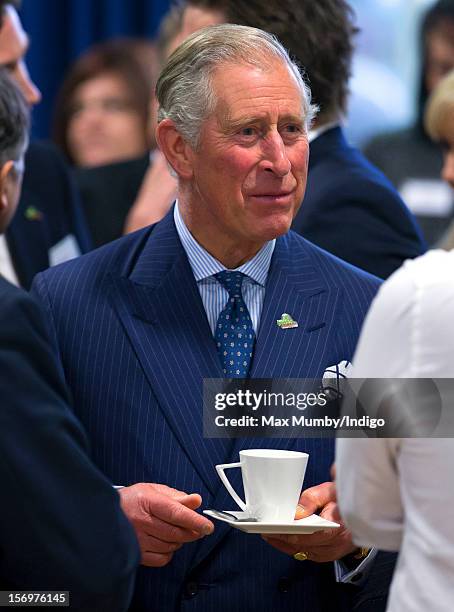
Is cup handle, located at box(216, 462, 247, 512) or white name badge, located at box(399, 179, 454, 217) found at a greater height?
cup handle, located at box(216, 462, 247, 512)

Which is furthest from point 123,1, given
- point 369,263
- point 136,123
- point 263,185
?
point 263,185

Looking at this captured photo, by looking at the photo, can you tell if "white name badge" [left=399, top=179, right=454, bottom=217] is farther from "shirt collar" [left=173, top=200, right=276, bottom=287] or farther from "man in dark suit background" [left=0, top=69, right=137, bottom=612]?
"man in dark suit background" [left=0, top=69, right=137, bottom=612]

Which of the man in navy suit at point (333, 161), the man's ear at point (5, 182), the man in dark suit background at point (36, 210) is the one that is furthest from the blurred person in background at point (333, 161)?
the man's ear at point (5, 182)

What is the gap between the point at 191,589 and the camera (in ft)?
6.63

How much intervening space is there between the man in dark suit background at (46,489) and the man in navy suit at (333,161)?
3.81 feet

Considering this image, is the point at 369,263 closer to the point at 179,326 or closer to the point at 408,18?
the point at 179,326

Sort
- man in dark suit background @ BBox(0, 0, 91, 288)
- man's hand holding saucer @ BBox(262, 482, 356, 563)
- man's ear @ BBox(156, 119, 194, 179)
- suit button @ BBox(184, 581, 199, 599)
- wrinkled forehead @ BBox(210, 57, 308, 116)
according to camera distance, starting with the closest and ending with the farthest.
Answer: man's hand holding saucer @ BBox(262, 482, 356, 563) → suit button @ BBox(184, 581, 199, 599) → wrinkled forehead @ BBox(210, 57, 308, 116) → man's ear @ BBox(156, 119, 194, 179) → man in dark suit background @ BBox(0, 0, 91, 288)

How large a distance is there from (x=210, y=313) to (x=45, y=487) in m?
0.73

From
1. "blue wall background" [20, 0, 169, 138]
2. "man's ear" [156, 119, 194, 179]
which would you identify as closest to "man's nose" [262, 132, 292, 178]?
"man's ear" [156, 119, 194, 179]

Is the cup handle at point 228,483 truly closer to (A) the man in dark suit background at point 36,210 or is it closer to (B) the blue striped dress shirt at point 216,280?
(B) the blue striped dress shirt at point 216,280

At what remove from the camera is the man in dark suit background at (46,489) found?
1.51 m

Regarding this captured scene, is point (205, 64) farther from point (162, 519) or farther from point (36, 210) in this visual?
point (36, 210)

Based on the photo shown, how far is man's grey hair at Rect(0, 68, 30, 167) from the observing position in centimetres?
230

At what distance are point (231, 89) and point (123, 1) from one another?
411cm
